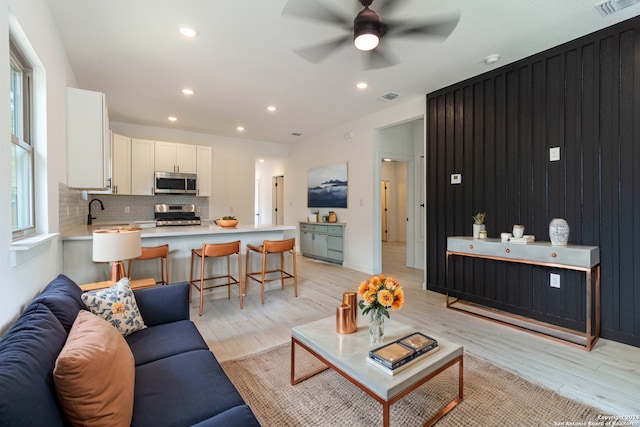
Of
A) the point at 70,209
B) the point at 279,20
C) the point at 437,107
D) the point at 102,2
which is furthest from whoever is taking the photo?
the point at 437,107

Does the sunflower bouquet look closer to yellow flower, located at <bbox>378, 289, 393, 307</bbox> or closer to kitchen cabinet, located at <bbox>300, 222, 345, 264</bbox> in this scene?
yellow flower, located at <bbox>378, 289, 393, 307</bbox>

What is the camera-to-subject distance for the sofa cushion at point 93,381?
0.93 metres

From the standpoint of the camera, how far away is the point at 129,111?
4.88m

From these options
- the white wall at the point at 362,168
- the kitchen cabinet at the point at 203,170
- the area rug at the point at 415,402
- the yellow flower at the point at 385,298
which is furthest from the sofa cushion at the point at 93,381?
the kitchen cabinet at the point at 203,170

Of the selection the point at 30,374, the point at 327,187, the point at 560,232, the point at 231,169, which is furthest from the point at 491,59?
the point at 231,169

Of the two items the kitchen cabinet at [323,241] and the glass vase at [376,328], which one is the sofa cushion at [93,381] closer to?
the glass vase at [376,328]

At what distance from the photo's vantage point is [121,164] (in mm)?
5199

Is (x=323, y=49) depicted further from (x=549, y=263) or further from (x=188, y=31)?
(x=549, y=263)

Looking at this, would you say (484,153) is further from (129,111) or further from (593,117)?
(129,111)

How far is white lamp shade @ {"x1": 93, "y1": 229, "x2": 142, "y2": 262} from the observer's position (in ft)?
7.53

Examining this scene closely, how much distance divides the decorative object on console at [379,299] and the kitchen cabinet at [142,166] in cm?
518

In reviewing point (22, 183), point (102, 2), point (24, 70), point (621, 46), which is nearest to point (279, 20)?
point (102, 2)

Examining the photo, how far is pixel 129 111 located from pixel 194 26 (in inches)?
121

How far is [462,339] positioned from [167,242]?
130 inches
